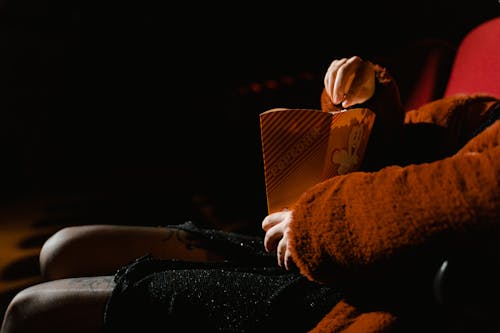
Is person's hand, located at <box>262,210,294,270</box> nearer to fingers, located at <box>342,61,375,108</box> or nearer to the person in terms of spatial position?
the person

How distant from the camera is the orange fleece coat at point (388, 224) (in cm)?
42

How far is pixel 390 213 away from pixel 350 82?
0.33 metres

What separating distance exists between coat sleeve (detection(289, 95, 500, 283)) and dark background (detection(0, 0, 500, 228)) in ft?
4.31

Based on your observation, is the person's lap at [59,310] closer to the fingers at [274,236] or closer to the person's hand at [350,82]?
the fingers at [274,236]

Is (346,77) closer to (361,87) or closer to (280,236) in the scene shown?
(361,87)

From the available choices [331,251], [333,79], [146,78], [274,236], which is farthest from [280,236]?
[146,78]

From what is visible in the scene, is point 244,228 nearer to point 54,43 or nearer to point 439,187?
point 439,187

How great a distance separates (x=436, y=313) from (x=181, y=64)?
6.73ft

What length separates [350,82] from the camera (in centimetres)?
71

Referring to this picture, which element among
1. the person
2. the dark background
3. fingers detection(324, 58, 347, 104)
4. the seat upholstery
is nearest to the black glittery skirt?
the person

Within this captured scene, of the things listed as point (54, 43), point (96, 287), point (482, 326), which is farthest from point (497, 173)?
point (54, 43)

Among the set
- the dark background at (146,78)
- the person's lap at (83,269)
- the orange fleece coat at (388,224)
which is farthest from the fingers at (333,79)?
the dark background at (146,78)

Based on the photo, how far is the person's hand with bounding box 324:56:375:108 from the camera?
705 millimetres

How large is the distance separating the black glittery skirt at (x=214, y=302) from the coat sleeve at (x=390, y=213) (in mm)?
72
